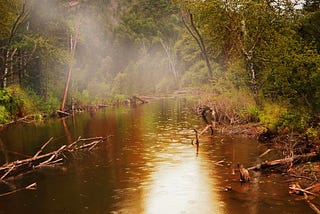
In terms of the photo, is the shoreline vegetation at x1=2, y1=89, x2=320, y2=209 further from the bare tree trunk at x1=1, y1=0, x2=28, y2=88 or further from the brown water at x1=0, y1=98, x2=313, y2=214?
the bare tree trunk at x1=1, y1=0, x2=28, y2=88

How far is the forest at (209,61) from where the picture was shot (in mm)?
18547

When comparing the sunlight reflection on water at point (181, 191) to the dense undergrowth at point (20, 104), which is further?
the dense undergrowth at point (20, 104)

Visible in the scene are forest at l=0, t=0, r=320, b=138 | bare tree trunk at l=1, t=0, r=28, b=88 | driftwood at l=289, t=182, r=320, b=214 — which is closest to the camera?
driftwood at l=289, t=182, r=320, b=214

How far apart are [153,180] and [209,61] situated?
2972cm

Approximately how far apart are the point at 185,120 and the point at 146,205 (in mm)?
21541

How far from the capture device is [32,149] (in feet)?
72.3

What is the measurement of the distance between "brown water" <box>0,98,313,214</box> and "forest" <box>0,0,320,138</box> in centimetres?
343

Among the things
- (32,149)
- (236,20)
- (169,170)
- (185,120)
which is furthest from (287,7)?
(32,149)

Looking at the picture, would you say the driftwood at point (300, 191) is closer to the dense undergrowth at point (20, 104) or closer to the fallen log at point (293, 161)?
the fallen log at point (293, 161)

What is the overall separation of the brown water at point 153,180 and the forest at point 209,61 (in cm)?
343

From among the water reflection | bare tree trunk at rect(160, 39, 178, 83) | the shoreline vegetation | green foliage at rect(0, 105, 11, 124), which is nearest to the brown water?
the water reflection

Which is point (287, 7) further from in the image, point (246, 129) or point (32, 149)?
point (32, 149)

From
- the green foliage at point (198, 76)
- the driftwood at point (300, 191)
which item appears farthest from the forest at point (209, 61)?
the driftwood at point (300, 191)

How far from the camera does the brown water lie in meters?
12.6
